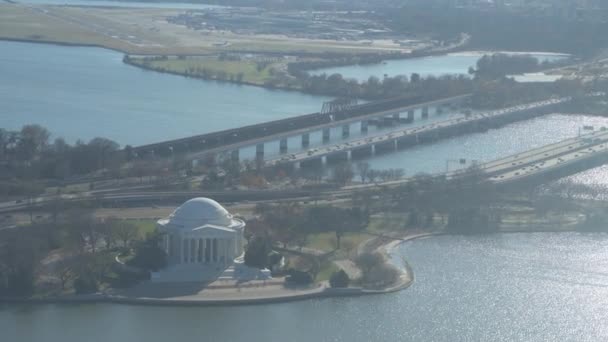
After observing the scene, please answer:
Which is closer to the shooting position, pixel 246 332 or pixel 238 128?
pixel 246 332

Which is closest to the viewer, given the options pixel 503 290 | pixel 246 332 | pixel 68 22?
pixel 246 332

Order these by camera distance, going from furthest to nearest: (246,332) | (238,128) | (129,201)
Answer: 1. (238,128)
2. (129,201)
3. (246,332)

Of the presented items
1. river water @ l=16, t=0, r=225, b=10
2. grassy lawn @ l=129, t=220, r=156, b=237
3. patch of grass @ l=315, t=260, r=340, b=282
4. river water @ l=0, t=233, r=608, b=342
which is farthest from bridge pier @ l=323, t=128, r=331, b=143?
river water @ l=16, t=0, r=225, b=10

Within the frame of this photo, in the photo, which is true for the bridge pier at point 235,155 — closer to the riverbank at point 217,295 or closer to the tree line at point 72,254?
the tree line at point 72,254

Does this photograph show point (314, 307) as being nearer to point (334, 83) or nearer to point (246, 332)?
point (246, 332)

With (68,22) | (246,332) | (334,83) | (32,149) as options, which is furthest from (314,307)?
(68,22)

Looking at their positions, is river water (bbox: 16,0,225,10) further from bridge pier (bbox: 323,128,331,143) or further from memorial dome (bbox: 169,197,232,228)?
memorial dome (bbox: 169,197,232,228)

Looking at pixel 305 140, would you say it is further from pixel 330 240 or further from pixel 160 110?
pixel 330 240

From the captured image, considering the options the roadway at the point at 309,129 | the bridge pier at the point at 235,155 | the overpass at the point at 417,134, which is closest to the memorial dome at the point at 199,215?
the overpass at the point at 417,134

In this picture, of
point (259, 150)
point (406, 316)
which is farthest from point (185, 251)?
point (259, 150)
